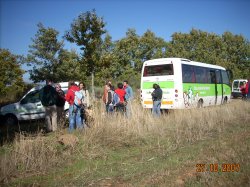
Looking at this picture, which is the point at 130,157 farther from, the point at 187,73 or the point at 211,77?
the point at 211,77

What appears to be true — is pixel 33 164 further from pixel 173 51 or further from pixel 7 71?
pixel 173 51

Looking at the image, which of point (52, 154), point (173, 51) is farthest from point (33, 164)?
point (173, 51)

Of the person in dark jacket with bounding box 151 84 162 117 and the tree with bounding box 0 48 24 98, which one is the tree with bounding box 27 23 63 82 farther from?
the person in dark jacket with bounding box 151 84 162 117

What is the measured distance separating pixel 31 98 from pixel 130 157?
7351 millimetres

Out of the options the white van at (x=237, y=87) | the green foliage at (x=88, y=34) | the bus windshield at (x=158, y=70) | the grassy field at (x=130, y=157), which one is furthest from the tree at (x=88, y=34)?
the white van at (x=237, y=87)

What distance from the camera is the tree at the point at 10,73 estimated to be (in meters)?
23.8

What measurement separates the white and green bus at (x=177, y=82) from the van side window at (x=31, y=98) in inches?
219

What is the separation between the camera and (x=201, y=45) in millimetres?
40062

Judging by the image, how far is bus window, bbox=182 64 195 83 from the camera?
14602 mm

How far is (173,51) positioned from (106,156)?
33.8 metres

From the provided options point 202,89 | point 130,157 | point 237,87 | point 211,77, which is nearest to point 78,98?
point 130,157
